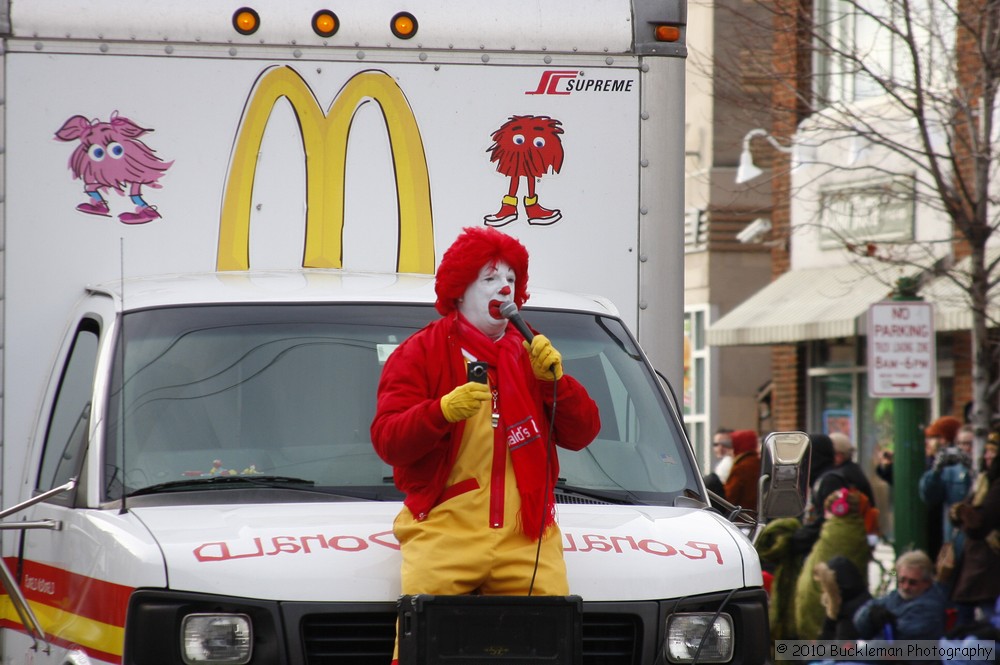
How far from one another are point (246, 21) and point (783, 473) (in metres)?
2.64

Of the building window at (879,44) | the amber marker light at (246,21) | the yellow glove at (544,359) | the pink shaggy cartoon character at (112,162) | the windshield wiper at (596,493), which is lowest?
the windshield wiper at (596,493)

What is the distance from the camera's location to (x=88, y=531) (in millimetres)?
4906

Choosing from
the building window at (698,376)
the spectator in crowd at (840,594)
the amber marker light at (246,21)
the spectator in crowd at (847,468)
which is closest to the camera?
the amber marker light at (246,21)

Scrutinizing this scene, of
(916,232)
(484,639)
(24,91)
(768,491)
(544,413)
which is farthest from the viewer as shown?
(916,232)

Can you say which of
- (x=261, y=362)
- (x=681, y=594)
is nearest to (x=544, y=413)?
(x=681, y=594)

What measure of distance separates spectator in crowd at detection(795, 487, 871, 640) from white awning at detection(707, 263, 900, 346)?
25.9 ft

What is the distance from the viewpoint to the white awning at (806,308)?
18.6 metres

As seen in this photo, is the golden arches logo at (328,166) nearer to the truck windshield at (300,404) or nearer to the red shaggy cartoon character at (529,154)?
the red shaggy cartoon character at (529,154)

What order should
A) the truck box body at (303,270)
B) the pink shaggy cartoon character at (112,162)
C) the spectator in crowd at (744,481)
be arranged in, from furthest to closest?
1. the spectator in crowd at (744,481)
2. the pink shaggy cartoon character at (112,162)
3. the truck box body at (303,270)

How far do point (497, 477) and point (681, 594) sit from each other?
2.01ft

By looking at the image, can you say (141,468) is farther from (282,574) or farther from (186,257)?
(186,257)

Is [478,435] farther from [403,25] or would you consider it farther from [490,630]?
[403,25]

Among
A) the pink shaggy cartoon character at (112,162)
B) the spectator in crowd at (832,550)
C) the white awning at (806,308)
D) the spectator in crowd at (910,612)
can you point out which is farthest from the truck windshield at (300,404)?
the white awning at (806,308)

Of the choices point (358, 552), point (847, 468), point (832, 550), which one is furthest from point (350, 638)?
point (847, 468)
